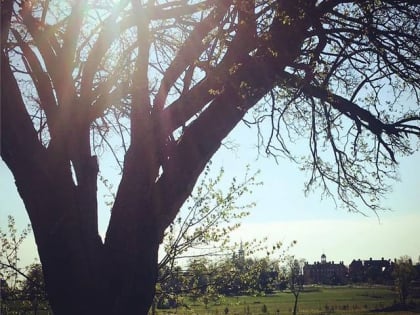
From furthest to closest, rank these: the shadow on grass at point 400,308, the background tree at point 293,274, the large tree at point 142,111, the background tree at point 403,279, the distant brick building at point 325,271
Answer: the distant brick building at point 325,271
the background tree at point 403,279
the shadow on grass at point 400,308
the background tree at point 293,274
the large tree at point 142,111

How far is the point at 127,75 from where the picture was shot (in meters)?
6.42

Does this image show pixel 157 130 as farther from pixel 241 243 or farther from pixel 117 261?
pixel 241 243

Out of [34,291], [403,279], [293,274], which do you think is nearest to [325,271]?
[403,279]

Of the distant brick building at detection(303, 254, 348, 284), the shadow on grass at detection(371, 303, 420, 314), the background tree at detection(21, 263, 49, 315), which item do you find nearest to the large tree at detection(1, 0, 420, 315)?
the background tree at detection(21, 263, 49, 315)

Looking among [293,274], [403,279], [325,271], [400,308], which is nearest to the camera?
[293,274]

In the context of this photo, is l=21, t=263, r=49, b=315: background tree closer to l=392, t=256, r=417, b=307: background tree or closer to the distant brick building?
l=392, t=256, r=417, b=307: background tree

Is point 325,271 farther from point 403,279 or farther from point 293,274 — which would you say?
point 293,274

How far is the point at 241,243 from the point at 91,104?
3.55 metres

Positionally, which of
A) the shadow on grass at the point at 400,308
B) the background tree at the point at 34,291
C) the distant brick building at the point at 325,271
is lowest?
the shadow on grass at the point at 400,308

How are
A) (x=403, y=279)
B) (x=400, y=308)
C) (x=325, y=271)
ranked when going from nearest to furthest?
(x=400, y=308), (x=403, y=279), (x=325, y=271)

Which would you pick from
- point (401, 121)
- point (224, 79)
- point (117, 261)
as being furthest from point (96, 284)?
point (401, 121)

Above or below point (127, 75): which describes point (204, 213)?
below

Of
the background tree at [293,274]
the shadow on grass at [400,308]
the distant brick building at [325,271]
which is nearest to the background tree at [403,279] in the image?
the shadow on grass at [400,308]

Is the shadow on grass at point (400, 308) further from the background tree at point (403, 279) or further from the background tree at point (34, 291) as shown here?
the background tree at point (34, 291)
